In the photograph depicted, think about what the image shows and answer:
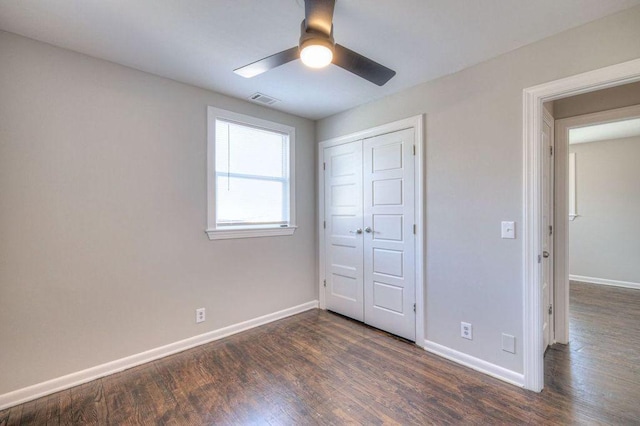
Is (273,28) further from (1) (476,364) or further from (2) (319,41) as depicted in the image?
(1) (476,364)

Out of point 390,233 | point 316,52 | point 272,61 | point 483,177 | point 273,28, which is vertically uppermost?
point 273,28

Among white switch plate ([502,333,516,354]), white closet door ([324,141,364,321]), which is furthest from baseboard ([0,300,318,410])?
white switch plate ([502,333,516,354])

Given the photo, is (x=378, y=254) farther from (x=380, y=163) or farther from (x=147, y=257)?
(x=147, y=257)

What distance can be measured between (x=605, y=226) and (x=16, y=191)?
758cm

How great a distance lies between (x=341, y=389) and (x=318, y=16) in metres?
2.35

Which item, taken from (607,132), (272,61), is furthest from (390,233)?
(607,132)

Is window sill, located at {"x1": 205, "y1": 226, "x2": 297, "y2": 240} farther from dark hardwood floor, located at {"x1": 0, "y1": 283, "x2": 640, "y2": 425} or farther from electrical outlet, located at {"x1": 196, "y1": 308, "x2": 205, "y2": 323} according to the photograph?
dark hardwood floor, located at {"x1": 0, "y1": 283, "x2": 640, "y2": 425}

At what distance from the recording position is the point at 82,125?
2.15m

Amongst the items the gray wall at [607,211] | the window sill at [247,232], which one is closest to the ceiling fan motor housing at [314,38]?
the window sill at [247,232]

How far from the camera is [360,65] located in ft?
5.71

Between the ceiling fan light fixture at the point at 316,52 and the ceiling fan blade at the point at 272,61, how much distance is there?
0.18 m

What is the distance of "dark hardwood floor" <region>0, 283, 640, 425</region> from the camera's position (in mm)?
1770

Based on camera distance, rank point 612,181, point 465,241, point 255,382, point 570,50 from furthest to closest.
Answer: point 612,181, point 465,241, point 255,382, point 570,50

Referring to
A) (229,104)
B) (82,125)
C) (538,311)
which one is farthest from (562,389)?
(82,125)
